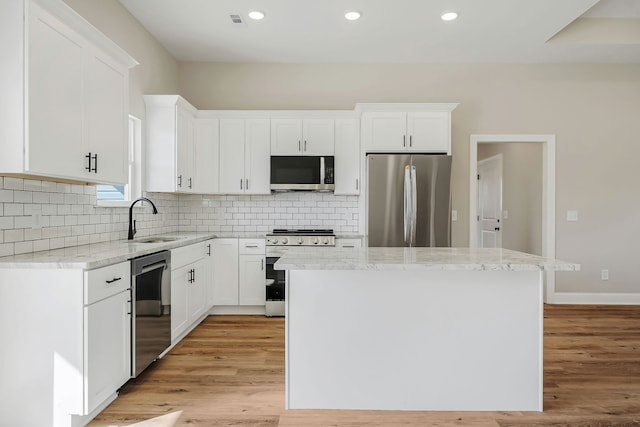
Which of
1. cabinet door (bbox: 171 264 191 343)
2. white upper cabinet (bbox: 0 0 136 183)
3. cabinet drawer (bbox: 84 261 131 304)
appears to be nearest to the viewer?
white upper cabinet (bbox: 0 0 136 183)

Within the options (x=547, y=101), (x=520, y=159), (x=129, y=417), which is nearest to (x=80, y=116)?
(x=129, y=417)

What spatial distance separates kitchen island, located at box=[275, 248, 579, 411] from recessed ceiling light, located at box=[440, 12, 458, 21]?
2.54 metres

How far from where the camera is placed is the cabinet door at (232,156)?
15.1ft

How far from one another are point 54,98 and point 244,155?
2519 millimetres

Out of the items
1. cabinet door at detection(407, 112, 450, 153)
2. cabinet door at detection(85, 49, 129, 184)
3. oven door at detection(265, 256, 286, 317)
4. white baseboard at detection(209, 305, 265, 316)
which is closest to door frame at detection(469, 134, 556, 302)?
cabinet door at detection(407, 112, 450, 153)

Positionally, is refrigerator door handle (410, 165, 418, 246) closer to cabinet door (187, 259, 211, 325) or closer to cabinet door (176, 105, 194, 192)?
cabinet door (187, 259, 211, 325)

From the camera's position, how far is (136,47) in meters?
3.79

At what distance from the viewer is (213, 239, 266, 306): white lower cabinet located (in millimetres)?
4430

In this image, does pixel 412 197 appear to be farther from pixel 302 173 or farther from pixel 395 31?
pixel 395 31

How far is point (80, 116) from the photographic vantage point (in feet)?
Answer: 7.84

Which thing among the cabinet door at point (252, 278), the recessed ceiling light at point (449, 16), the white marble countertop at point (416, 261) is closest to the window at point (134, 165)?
the cabinet door at point (252, 278)

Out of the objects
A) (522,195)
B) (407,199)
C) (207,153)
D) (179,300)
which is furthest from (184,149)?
(522,195)

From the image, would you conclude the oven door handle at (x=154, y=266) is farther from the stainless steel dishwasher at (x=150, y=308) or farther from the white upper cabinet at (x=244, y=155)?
the white upper cabinet at (x=244, y=155)

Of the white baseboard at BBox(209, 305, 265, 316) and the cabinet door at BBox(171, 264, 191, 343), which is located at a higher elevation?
the cabinet door at BBox(171, 264, 191, 343)
